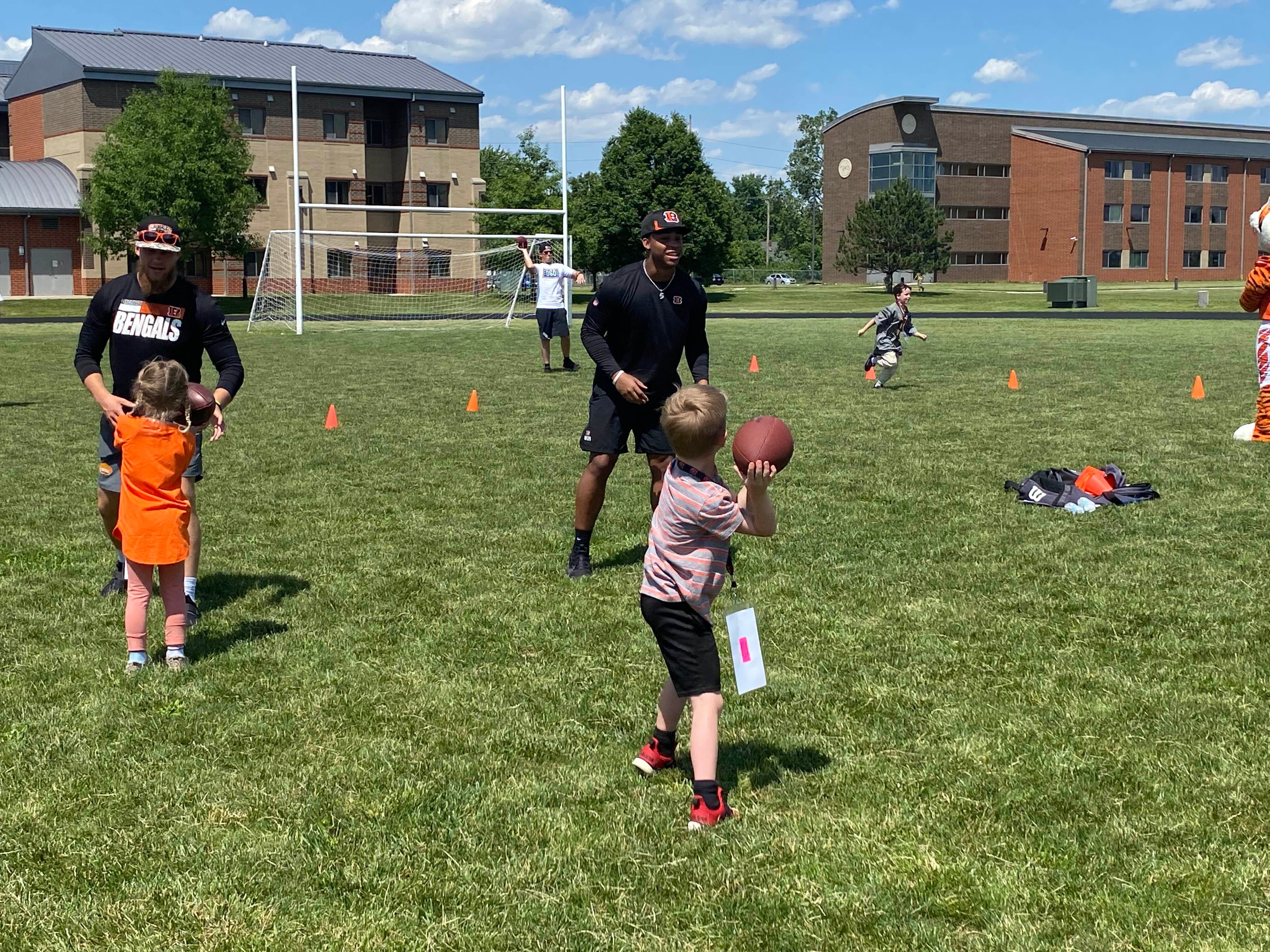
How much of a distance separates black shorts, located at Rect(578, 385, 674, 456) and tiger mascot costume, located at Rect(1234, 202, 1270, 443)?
7.76m

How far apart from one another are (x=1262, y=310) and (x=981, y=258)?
284ft

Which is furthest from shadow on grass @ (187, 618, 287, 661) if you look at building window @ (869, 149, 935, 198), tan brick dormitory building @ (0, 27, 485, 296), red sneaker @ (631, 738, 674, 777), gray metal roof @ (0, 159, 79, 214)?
building window @ (869, 149, 935, 198)

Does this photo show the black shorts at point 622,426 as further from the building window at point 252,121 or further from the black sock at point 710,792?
the building window at point 252,121

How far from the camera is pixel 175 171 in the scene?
188 ft

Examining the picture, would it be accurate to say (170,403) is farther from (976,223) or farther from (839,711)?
(976,223)

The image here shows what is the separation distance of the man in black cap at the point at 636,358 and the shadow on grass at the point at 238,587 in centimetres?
166

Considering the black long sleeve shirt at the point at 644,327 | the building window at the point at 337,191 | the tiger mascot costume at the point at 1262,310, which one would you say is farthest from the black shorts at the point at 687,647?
the building window at the point at 337,191

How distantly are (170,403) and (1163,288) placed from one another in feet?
255

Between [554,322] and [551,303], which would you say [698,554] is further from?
[551,303]

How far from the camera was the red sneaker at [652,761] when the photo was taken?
15.8 ft

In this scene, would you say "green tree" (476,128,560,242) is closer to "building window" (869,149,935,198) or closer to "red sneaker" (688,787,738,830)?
"building window" (869,149,935,198)

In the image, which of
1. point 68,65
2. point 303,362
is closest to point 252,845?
point 303,362

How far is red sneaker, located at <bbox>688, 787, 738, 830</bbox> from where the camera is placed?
171 inches

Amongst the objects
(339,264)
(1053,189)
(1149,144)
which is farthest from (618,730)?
(1149,144)
